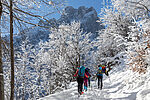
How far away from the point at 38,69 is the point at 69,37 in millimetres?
7139

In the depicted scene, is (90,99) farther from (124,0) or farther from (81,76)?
(124,0)

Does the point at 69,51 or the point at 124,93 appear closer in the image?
the point at 124,93

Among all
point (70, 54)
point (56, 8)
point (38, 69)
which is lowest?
point (38, 69)

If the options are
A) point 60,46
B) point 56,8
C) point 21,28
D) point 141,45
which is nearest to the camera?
point 56,8

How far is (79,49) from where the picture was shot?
43.9ft

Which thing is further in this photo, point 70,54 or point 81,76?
point 70,54

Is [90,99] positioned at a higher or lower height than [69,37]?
lower

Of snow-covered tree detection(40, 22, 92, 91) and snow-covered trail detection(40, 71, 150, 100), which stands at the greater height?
snow-covered tree detection(40, 22, 92, 91)

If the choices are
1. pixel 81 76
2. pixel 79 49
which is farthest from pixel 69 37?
pixel 81 76

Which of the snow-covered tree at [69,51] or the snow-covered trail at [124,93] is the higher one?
the snow-covered tree at [69,51]

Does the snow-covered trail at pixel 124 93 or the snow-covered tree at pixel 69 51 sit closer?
the snow-covered trail at pixel 124 93

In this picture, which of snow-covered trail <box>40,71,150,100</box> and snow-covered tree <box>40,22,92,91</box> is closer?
snow-covered trail <box>40,71,150,100</box>

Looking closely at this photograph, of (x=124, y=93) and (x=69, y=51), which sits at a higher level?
(x=69, y=51)

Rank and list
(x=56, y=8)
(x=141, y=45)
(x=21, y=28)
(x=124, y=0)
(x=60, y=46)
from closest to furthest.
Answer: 1. (x=56, y=8)
2. (x=21, y=28)
3. (x=141, y=45)
4. (x=124, y=0)
5. (x=60, y=46)
